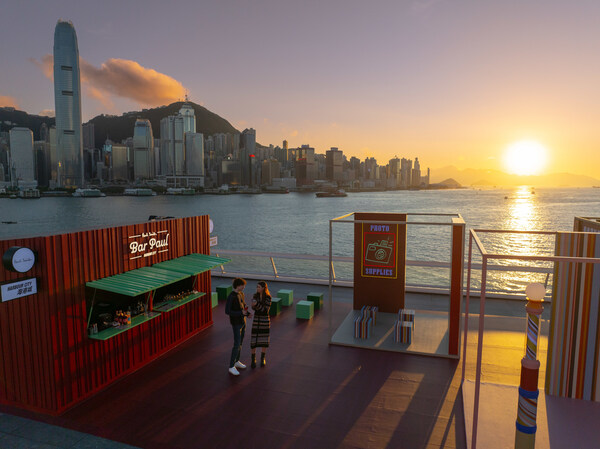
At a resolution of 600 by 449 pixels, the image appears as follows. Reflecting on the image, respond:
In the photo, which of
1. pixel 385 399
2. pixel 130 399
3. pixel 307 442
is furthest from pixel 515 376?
pixel 130 399

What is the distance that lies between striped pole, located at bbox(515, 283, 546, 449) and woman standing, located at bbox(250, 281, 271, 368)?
13.8 feet

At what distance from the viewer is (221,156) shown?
17312 cm

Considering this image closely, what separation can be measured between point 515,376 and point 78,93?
212 m

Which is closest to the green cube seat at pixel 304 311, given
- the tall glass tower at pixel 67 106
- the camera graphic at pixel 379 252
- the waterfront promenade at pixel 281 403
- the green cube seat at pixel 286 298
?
the green cube seat at pixel 286 298

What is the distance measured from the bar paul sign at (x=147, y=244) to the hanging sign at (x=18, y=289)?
173 centimetres

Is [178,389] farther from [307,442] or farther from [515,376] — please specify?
[515,376]

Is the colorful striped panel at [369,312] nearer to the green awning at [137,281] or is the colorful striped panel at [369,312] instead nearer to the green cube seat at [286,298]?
the green cube seat at [286,298]

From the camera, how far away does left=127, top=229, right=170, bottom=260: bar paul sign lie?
6.99 metres

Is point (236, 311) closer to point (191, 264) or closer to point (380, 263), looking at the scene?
point (191, 264)

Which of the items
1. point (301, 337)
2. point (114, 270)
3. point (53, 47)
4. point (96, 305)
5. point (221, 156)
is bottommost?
point (301, 337)

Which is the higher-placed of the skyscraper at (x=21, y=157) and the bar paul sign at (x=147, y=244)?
the skyscraper at (x=21, y=157)

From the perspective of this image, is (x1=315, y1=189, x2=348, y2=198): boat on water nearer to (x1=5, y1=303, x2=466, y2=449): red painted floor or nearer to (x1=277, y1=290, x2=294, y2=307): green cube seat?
(x1=277, y1=290, x2=294, y2=307): green cube seat

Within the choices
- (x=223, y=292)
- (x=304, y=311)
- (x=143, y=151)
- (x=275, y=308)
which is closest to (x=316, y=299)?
(x=304, y=311)

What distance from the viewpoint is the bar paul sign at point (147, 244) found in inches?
275
